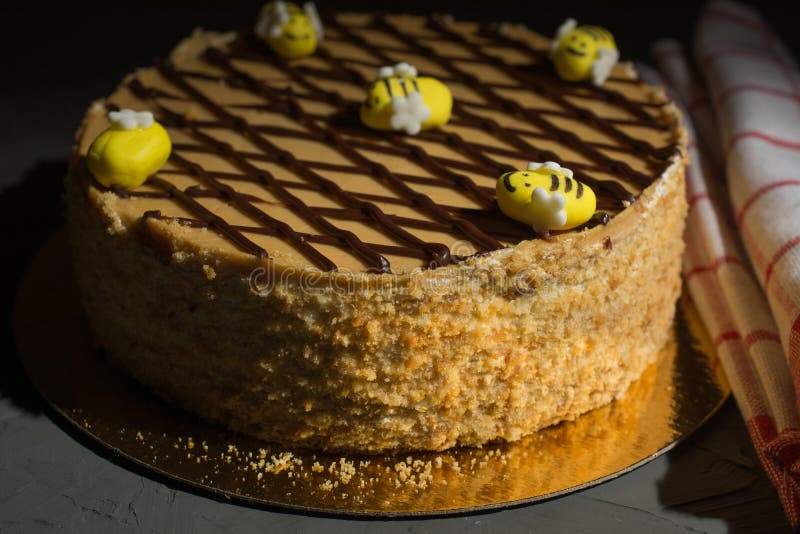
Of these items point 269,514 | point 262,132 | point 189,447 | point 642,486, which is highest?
point 262,132

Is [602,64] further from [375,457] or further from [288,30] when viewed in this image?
[375,457]

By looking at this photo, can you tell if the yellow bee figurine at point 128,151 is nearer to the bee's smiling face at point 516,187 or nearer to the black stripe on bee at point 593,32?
the bee's smiling face at point 516,187

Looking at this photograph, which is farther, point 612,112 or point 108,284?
point 612,112

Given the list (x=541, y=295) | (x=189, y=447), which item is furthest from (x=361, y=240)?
(x=189, y=447)

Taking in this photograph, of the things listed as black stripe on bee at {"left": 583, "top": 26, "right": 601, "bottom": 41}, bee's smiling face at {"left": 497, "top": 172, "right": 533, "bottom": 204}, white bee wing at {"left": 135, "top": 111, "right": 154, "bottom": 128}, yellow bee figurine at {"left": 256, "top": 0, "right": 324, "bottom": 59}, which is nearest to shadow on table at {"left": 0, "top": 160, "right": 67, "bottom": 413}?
white bee wing at {"left": 135, "top": 111, "right": 154, "bottom": 128}

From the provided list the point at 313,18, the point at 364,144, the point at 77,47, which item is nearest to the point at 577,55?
the point at 364,144

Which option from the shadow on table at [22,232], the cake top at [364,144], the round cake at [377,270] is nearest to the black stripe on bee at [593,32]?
the cake top at [364,144]

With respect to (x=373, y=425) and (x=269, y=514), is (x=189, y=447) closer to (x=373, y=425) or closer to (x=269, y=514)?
(x=269, y=514)

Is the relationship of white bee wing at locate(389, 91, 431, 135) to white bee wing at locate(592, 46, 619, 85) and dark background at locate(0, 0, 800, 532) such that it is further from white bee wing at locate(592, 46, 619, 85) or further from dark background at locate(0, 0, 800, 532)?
dark background at locate(0, 0, 800, 532)
